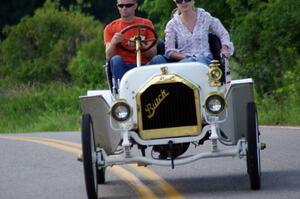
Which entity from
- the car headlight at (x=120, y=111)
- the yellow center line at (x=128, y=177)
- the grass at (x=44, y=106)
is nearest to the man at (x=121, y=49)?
the car headlight at (x=120, y=111)

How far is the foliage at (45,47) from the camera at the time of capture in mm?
52844

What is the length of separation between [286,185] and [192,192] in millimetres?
903

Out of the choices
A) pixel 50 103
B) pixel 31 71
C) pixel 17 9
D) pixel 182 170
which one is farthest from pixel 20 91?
pixel 17 9

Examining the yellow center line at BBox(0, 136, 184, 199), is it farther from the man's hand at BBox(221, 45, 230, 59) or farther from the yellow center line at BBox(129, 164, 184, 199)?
the man's hand at BBox(221, 45, 230, 59)

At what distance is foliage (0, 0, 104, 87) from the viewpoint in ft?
173

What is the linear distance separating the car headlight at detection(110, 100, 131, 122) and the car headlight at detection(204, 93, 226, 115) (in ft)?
2.37

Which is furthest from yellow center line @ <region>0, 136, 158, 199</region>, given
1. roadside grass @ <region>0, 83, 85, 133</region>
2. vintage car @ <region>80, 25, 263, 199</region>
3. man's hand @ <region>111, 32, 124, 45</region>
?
roadside grass @ <region>0, 83, 85, 133</region>

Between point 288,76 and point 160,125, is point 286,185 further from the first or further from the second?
point 288,76

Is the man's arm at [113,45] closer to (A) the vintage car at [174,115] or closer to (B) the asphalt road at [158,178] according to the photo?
(A) the vintage car at [174,115]

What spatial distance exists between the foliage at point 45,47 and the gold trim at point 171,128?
39.1 m

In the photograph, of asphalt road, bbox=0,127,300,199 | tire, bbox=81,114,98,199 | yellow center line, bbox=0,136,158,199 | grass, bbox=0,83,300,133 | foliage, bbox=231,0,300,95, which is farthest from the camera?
foliage, bbox=231,0,300,95

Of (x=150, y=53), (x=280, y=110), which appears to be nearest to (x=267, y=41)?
(x=280, y=110)

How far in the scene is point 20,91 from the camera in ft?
146

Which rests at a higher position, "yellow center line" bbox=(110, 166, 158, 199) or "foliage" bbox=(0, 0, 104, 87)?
"foliage" bbox=(0, 0, 104, 87)
